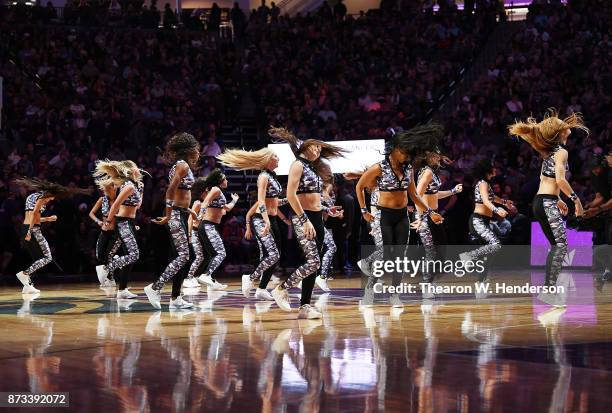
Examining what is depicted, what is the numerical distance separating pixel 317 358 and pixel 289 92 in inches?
721

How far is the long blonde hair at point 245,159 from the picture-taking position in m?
10.8

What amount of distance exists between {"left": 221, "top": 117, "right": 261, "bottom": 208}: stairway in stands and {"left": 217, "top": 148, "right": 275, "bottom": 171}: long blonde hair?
10.5 metres

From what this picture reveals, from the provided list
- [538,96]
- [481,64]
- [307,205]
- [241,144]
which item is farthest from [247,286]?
[481,64]

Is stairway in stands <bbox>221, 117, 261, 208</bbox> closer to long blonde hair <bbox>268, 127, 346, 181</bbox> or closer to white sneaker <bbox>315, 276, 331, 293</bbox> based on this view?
white sneaker <bbox>315, 276, 331, 293</bbox>

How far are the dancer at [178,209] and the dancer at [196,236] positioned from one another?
8.54 ft

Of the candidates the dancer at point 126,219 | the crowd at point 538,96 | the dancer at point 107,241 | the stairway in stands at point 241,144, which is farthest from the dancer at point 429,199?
the stairway in stands at point 241,144

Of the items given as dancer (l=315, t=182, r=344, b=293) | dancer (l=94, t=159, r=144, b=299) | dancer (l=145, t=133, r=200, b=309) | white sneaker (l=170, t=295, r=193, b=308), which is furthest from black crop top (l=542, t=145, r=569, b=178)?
dancer (l=94, t=159, r=144, b=299)

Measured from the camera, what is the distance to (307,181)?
31.7 ft

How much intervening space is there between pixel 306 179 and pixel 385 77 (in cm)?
1584

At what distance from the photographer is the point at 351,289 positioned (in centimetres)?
1405

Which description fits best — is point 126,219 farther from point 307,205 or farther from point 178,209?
point 307,205

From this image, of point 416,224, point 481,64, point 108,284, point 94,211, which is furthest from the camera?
point 481,64

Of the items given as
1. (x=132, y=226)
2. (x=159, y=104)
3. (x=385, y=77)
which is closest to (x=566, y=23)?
(x=385, y=77)

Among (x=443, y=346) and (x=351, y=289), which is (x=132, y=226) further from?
(x=443, y=346)
